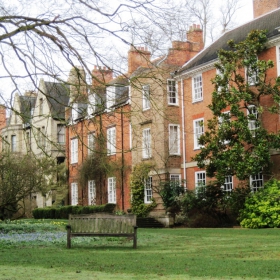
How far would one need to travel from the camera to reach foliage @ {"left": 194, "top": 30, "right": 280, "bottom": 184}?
83.2ft

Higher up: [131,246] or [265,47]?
[265,47]

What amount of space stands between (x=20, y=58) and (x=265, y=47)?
57.7 ft

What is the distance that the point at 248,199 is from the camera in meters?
25.2

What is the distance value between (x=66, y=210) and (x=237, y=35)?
18.2 m

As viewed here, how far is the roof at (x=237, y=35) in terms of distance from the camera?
27.9 m

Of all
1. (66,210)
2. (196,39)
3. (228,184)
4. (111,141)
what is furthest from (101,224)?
(66,210)

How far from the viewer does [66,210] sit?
40906mm

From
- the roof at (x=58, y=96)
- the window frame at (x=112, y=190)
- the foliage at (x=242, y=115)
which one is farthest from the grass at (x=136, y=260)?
the window frame at (x=112, y=190)

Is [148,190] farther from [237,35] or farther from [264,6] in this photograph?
[264,6]

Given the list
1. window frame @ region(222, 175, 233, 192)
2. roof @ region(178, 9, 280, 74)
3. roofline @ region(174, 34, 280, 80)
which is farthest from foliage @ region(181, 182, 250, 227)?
roof @ region(178, 9, 280, 74)

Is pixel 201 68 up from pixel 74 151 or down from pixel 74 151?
up

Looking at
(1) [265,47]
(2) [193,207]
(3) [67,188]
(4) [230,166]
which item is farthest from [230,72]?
(3) [67,188]

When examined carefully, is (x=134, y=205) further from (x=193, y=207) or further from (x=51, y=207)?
(x=51, y=207)

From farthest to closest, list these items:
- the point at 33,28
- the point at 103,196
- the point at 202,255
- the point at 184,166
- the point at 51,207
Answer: the point at 51,207 → the point at 103,196 → the point at 184,166 → the point at 202,255 → the point at 33,28
